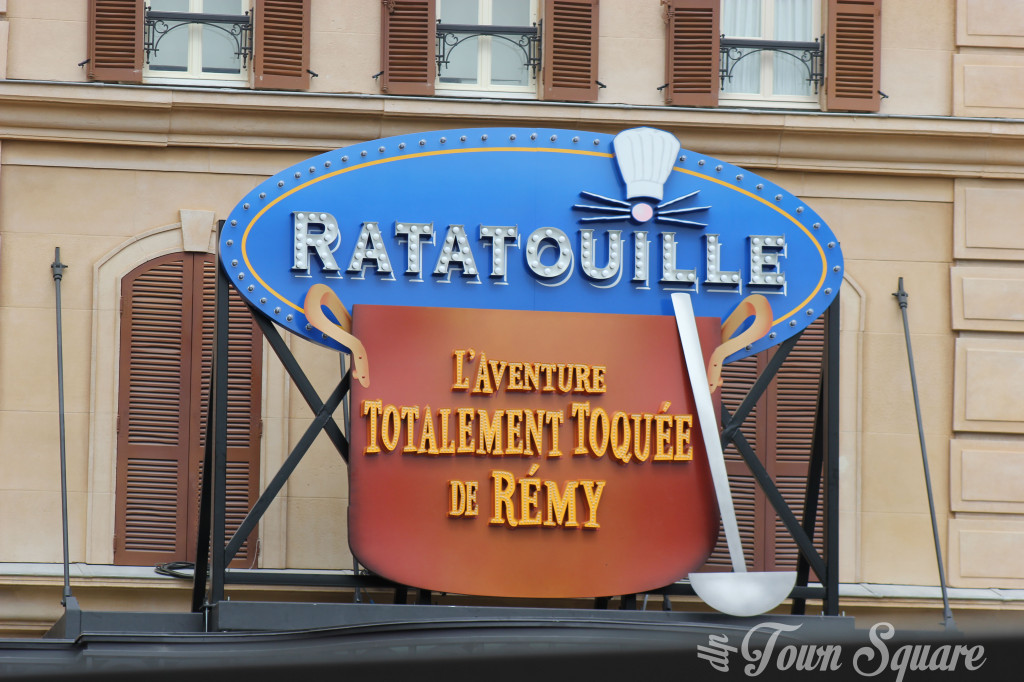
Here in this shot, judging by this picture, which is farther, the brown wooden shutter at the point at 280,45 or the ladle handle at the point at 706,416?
the brown wooden shutter at the point at 280,45

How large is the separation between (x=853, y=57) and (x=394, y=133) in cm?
434

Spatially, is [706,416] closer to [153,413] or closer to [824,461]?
[824,461]

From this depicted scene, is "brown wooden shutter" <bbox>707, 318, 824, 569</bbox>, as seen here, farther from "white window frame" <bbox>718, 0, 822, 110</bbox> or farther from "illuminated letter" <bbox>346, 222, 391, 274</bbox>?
"illuminated letter" <bbox>346, 222, 391, 274</bbox>

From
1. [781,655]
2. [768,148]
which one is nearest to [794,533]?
[768,148]

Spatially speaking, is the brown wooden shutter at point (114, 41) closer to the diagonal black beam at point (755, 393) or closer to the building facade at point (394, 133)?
the building facade at point (394, 133)

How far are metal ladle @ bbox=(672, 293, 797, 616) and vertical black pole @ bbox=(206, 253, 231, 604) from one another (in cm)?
325

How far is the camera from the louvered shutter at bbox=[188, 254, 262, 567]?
10.6 metres

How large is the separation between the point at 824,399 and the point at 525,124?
3789mm

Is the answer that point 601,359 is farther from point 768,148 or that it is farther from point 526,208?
point 768,148

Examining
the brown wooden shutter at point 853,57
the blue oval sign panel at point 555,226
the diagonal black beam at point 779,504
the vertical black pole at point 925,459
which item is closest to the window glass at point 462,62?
the blue oval sign panel at point 555,226

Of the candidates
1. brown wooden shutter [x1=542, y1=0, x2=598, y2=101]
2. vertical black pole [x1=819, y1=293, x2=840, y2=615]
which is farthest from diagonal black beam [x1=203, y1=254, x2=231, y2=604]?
vertical black pole [x1=819, y1=293, x2=840, y2=615]

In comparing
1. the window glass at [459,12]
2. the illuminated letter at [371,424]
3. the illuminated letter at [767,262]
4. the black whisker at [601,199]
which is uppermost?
the window glass at [459,12]

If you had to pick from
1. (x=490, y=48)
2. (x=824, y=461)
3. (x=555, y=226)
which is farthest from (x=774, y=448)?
(x=490, y=48)

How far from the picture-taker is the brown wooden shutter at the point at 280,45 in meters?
10.9
